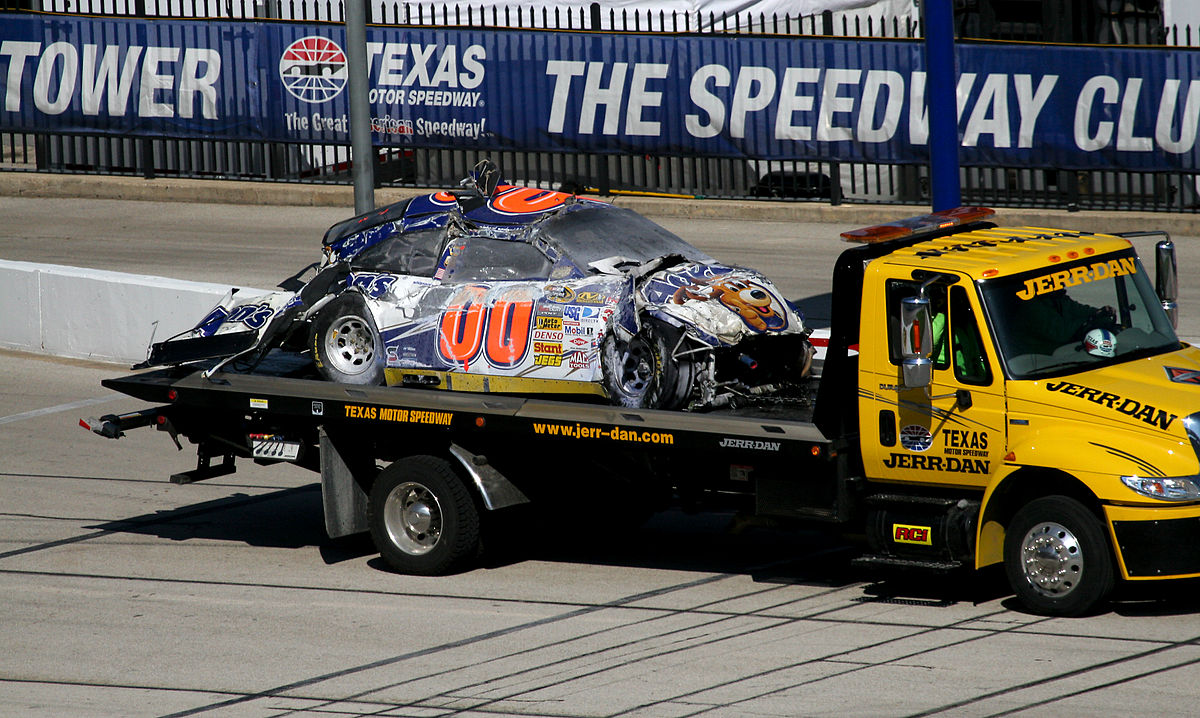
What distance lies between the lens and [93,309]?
→ 1716cm

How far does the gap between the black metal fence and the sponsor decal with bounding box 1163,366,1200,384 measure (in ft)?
40.1

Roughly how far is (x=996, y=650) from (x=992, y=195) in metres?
14.3

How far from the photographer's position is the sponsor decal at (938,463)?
894 cm

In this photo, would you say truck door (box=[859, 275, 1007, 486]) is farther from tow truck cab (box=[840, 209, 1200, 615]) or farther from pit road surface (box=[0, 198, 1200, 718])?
pit road surface (box=[0, 198, 1200, 718])

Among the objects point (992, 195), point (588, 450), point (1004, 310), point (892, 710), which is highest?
point (992, 195)

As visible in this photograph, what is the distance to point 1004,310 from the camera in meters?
8.95

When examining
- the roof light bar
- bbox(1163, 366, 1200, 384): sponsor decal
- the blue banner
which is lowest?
bbox(1163, 366, 1200, 384): sponsor decal

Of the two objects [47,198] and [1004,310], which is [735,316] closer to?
[1004,310]

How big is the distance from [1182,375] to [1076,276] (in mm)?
790

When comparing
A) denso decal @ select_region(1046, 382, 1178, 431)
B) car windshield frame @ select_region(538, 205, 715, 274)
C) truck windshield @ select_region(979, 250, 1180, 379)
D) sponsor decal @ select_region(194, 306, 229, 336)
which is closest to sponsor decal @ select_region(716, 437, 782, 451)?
truck windshield @ select_region(979, 250, 1180, 379)

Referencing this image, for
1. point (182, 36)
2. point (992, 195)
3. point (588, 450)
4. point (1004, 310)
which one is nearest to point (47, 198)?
point (182, 36)

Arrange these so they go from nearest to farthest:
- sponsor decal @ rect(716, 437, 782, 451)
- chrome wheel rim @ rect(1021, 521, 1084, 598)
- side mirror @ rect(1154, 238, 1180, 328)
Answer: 1. chrome wheel rim @ rect(1021, 521, 1084, 598)
2. sponsor decal @ rect(716, 437, 782, 451)
3. side mirror @ rect(1154, 238, 1180, 328)

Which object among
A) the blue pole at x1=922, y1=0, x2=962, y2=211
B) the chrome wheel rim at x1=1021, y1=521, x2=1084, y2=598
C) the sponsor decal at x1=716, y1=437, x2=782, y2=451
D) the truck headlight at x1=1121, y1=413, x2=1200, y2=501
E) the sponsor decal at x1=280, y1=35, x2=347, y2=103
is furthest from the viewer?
the sponsor decal at x1=280, y1=35, x2=347, y2=103

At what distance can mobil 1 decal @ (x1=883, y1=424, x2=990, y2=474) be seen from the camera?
351 inches
